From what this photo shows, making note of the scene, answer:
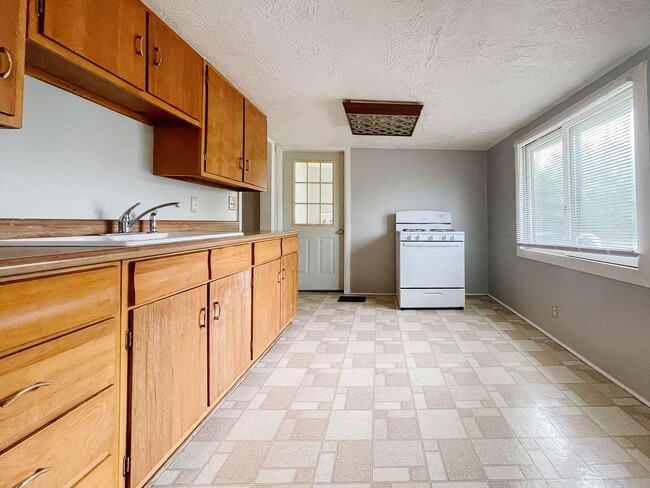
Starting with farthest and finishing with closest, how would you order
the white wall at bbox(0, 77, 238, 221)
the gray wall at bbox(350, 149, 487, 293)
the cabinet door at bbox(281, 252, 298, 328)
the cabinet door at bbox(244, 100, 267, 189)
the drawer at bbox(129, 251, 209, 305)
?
the gray wall at bbox(350, 149, 487, 293) → the cabinet door at bbox(281, 252, 298, 328) → the cabinet door at bbox(244, 100, 267, 189) → the white wall at bbox(0, 77, 238, 221) → the drawer at bbox(129, 251, 209, 305)

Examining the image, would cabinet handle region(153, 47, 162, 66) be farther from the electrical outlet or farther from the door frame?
the electrical outlet

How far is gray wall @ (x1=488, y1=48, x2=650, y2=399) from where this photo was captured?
1871mm

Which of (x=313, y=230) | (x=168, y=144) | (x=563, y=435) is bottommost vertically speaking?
(x=563, y=435)

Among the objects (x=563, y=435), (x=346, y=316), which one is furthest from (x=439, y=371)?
(x=346, y=316)

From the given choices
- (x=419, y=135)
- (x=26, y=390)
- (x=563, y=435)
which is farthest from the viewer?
(x=419, y=135)

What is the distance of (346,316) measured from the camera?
3.60 meters

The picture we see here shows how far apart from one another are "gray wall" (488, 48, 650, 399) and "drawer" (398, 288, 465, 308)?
673 mm

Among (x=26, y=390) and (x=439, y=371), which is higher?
(x=26, y=390)

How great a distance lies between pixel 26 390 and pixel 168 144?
164 centimetres

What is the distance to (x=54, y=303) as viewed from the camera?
77 centimetres

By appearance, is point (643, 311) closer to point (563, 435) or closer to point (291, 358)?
point (563, 435)

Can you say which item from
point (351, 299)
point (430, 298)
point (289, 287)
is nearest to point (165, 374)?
point (289, 287)

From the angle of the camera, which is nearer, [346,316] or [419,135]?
[346,316]

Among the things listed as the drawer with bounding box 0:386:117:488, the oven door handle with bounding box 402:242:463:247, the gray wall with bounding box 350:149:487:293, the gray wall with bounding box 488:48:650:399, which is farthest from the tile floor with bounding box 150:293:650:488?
the gray wall with bounding box 350:149:487:293
